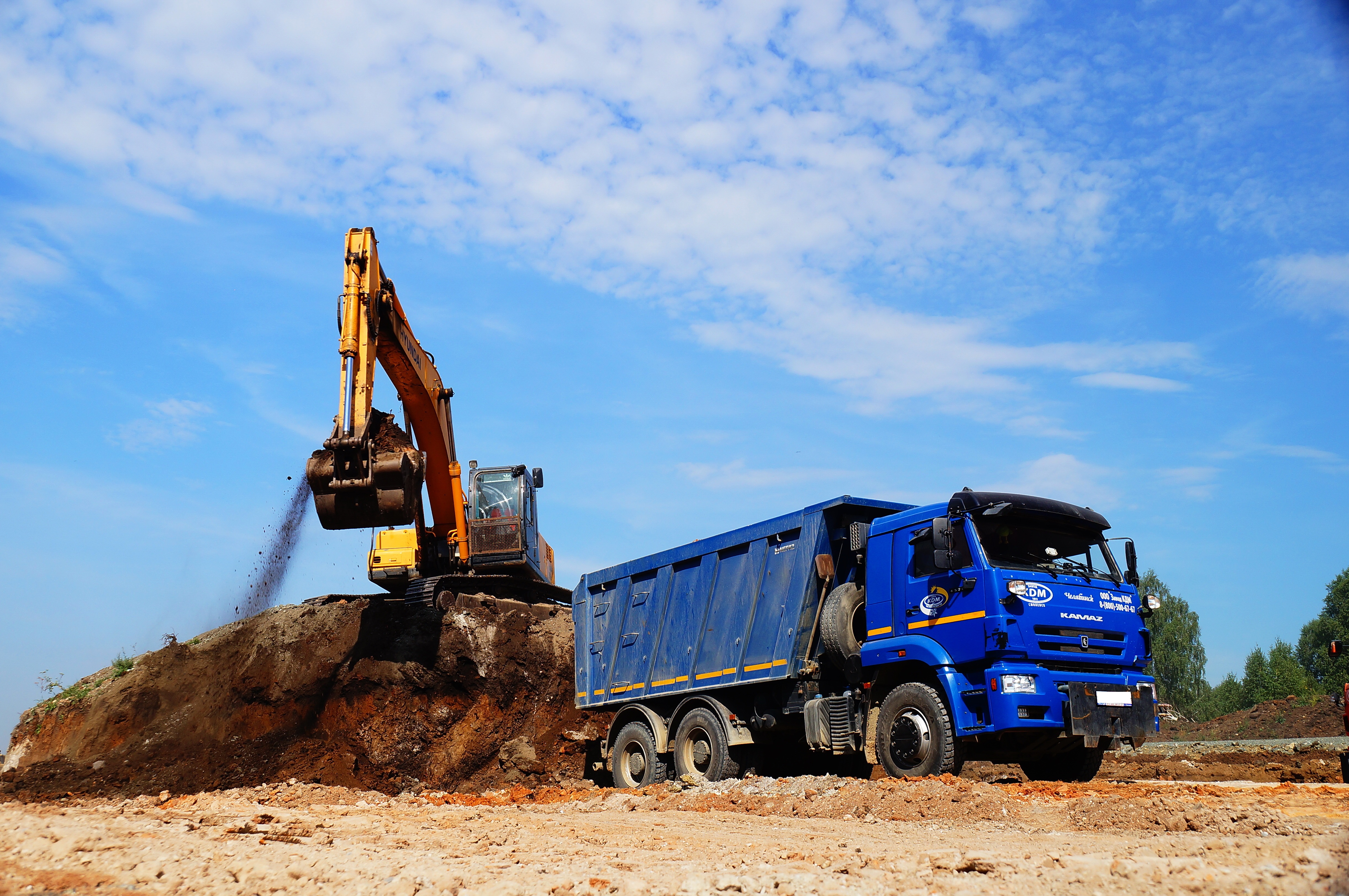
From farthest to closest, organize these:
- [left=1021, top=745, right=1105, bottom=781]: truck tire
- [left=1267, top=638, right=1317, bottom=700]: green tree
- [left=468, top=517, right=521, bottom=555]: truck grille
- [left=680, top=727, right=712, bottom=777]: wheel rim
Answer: [left=1267, top=638, right=1317, bottom=700]: green tree → [left=468, top=517, right=521, bottom=555]: truck grille → [left=680, top=727, right=712, bottom=777]: wheel rim → [left=1021, top=745, right=1105, bottom=781]: truck tire

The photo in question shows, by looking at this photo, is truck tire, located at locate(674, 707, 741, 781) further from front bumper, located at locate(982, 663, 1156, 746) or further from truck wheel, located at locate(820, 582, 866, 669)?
front bumper, located at locate(982, 663, 1156, 746)

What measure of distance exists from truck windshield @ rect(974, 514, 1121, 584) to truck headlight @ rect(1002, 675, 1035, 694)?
1093 mm

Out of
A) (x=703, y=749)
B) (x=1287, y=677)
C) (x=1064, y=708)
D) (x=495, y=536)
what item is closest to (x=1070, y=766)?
(x=1064, y=708)

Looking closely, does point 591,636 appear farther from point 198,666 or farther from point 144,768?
point 198,666

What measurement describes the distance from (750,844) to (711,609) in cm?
550

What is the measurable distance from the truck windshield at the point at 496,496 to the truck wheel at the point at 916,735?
11.6 meters

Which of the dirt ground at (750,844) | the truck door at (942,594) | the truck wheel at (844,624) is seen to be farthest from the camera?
the truck wheel at (844,624)

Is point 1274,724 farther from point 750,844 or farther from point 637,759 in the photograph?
point 750,844

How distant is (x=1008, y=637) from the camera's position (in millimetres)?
9617

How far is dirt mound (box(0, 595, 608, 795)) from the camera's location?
1523 centimetres

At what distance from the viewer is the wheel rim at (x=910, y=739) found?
1003 centimetres

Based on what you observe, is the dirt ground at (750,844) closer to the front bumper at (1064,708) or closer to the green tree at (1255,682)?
the front bumper at (1064,708)

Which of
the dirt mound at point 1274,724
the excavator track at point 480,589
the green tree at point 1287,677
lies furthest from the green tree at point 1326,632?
the excavator track at point 480,589

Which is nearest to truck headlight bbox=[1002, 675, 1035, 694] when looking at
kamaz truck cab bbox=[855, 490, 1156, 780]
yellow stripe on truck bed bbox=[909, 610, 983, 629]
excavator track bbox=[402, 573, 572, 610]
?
kamaz truck cab bbox=[855, 490, 1156, 780]
